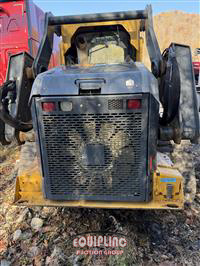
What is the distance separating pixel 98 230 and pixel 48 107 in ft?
5.15


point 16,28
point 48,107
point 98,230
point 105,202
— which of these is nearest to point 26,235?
point 98,230

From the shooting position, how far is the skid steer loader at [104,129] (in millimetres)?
2232

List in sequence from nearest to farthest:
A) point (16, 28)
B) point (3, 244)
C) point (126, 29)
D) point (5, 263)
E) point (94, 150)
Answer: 1. point (94, 150)
2. point (5, 263)
3. point (3, 244)
4. point (126, 29)
5. point (16, 28)

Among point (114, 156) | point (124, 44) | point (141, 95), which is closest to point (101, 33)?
point (124, 44)

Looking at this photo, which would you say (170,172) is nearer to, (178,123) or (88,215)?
(178,123)

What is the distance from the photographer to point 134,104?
2.21 m

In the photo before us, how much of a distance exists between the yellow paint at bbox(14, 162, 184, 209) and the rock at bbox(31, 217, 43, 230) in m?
0.52

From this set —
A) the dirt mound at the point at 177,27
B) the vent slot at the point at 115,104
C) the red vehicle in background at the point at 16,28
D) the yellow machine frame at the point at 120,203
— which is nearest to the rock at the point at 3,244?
the yellow machine frame at the point at 120,203

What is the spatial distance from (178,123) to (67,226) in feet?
5.84

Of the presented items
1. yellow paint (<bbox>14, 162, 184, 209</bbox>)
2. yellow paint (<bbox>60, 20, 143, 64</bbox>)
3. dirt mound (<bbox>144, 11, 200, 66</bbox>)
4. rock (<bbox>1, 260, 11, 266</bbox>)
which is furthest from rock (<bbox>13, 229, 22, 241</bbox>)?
dirt mound (<bbox>144, 11, 200, 66</bbox>)

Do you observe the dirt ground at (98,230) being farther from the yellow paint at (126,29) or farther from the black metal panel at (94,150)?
the yellow paint at (126,29)

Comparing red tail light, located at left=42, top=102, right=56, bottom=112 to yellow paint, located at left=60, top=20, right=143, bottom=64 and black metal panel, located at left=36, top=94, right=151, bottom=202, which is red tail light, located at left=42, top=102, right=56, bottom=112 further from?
yellow paint, located at left=60, top=20, right=143, bottom=64

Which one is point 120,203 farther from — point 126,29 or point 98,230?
point 126,29

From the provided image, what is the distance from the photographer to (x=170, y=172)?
8.45 ft
